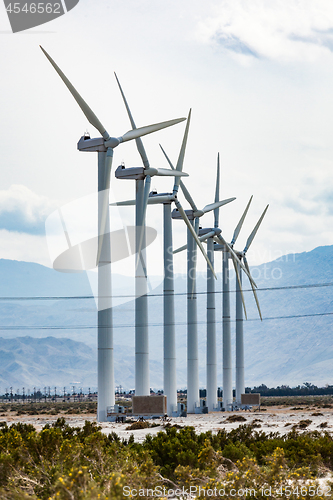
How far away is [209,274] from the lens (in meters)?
78.4

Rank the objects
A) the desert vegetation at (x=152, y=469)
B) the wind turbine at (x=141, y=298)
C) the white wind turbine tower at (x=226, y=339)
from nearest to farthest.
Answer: the desert vegetation at (x=152, y=469)
the wind turbine at (x=141, y=298)
the white wind turbine tower at (x=226, y=339)

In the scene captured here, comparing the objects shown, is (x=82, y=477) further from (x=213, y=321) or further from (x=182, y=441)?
(x=213, y=321)

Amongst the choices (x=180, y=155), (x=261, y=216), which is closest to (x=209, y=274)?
(x=261, y=216)

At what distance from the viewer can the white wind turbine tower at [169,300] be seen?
205 feet

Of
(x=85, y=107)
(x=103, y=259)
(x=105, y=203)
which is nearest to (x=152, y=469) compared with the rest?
(x=105, y=203)

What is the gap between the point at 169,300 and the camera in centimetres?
6338

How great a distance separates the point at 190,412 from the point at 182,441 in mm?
47231

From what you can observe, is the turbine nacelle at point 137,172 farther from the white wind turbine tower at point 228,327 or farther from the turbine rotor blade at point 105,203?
the white wind turbine tower at point 228,327

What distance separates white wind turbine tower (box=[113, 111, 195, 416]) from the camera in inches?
2461

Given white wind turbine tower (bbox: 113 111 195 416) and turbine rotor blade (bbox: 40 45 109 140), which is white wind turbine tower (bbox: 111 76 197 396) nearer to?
white wind turbine tower (bbox: 113 111 195 416)

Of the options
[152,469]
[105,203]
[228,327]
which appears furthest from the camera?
[228,327]

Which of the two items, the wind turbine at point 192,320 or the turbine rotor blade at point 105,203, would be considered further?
the wind turbine at point 192,320

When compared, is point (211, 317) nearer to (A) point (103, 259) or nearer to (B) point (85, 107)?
(A) point (103, 259)

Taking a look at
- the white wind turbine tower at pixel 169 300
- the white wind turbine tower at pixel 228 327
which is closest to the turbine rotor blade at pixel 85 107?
the white wind turbine tower at pixel 169 300
